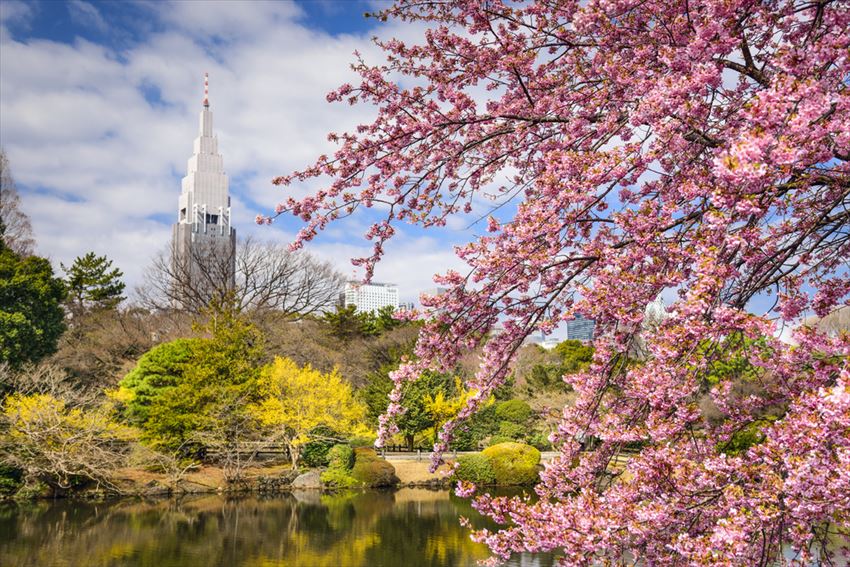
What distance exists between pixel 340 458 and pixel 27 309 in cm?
941

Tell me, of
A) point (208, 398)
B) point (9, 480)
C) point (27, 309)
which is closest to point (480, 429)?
point (208, 398)

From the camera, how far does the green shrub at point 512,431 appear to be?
25375 mm

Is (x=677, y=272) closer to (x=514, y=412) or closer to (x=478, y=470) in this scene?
(x=478, y=470)

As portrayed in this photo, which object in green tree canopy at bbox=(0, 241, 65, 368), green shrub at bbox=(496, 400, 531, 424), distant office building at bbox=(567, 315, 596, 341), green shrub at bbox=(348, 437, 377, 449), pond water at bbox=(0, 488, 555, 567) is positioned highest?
green tree canopy at bbox=(0, 241, 65, 368)

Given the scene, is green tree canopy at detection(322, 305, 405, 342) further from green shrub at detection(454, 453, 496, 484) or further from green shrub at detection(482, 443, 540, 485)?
green shrub at detection(454, 453, 496, 484)

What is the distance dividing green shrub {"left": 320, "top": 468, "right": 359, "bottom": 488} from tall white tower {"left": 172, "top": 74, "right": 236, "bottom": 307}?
14.8 meters

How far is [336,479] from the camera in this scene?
63.3 feet

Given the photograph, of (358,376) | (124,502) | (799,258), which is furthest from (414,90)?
(358,376)

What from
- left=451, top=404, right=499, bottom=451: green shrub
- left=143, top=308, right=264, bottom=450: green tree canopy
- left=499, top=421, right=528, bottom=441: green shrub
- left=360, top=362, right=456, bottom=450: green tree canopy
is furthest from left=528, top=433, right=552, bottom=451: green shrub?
left=143, top=308, right=264, bottom=450: green tree canopy

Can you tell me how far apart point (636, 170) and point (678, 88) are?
57 cm

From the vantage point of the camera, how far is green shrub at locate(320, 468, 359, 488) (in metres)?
19.3

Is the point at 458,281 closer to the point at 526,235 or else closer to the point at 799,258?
the point at 526,235

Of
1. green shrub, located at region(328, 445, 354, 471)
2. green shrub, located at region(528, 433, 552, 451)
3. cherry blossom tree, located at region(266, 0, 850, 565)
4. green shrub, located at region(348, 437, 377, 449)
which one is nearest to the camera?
cherry blossom tree, located at region(266, 0, 850, 565)

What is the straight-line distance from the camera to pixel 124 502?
1650 centimetres
